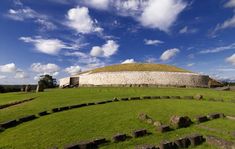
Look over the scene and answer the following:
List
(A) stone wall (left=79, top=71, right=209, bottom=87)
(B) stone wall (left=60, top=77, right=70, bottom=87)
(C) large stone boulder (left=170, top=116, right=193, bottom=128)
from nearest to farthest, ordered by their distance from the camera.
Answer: (C) large stone boulder (left=170, top=116, right=193, bottom=128) < (A) stone wall (left=79, top=71, right=209, bottom=87) < (B) stone wall (left=60, top=77, right=70, bottom=87)

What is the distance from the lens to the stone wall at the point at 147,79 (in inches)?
2361

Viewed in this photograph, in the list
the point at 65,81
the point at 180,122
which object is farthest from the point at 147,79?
the point at 180,122

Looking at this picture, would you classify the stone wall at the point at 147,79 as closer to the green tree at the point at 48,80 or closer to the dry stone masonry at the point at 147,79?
the dry stone masonry at the point at 147,79

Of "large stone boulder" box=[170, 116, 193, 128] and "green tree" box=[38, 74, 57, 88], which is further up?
"green tree" box=[38, 74, 57, 88]

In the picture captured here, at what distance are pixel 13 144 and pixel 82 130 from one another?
349cm

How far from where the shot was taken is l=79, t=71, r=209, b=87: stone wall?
5997cm

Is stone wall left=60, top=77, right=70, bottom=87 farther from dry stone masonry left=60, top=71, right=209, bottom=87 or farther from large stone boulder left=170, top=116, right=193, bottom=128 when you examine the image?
large stone boulder left=170, top=116, right=193, bottom=128

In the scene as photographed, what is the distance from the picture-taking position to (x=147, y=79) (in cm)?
6141

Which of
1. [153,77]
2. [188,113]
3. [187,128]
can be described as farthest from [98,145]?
[153,77]

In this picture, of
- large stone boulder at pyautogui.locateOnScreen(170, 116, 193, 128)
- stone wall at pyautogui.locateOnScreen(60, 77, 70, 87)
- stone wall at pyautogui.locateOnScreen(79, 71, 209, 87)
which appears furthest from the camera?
stone wall at pyautogui.locateOnScreen(60, 77, 70, 87)

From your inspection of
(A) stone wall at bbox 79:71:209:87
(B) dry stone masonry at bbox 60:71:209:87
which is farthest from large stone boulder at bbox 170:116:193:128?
(A) stone wall at bbox 79:71:209:87

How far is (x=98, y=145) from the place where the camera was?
31.8ft

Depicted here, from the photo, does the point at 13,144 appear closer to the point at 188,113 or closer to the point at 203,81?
the point at 188,113

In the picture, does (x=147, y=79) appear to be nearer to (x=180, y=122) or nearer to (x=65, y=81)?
(x=65, y=81)
